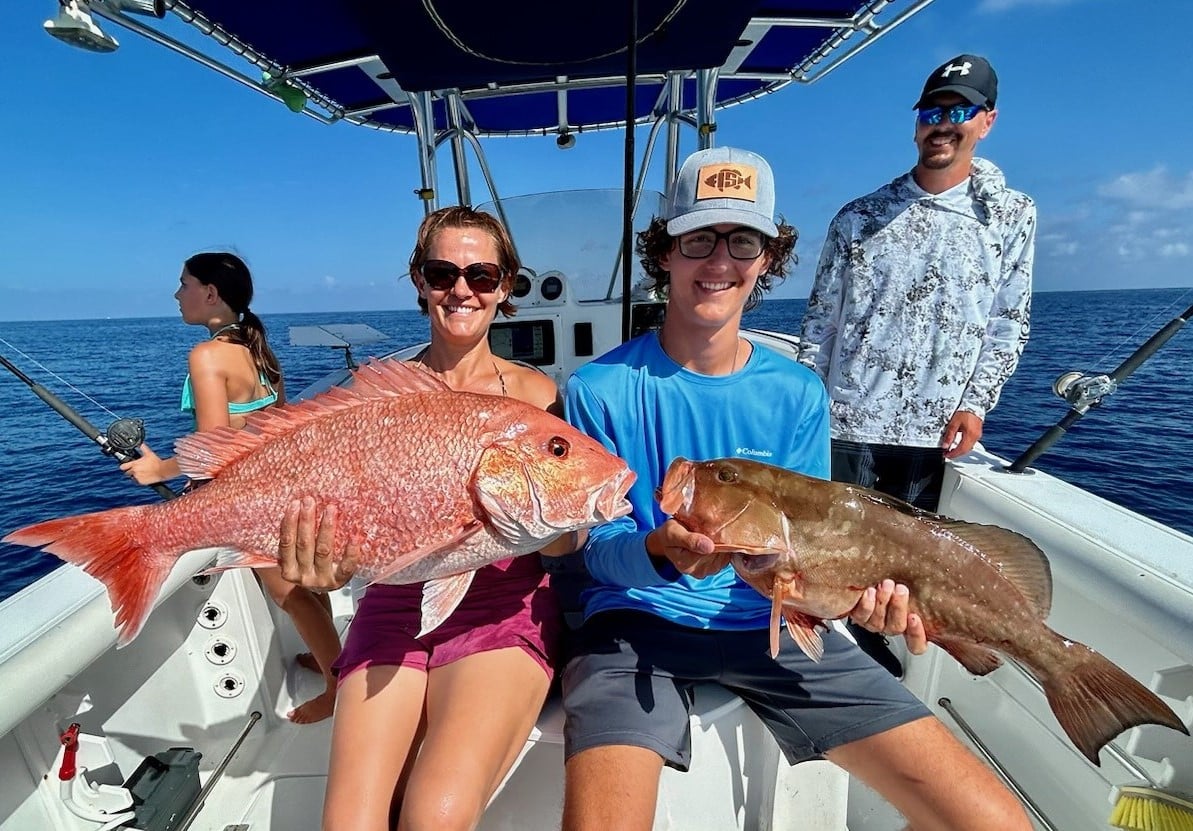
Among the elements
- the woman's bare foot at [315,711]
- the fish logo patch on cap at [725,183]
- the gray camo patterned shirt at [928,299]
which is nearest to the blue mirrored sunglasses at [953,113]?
the gray camo patterned shirt at [928,299]

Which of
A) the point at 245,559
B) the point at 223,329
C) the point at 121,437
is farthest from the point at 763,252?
the point at 121,437

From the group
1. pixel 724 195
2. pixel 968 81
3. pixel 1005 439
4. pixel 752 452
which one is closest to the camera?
pixel 724 195

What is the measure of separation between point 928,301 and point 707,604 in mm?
1860

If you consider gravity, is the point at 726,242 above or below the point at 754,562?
above

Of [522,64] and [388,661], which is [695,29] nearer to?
[522,64]

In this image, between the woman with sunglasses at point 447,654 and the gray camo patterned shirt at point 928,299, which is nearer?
the woman with sunglasses at point 447,654

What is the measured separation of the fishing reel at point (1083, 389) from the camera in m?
2.61

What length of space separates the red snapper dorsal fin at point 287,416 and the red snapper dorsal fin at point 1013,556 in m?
1.61

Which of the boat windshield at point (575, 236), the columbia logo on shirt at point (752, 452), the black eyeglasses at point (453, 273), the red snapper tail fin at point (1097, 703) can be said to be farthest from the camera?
the boat windshield at point (575, 236)

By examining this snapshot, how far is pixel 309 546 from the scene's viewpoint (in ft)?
5.57

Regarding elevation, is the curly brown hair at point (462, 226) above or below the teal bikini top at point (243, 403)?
above

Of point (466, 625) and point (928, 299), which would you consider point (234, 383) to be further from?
point (928, 299)

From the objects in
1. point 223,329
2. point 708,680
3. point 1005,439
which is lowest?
point 1005,439

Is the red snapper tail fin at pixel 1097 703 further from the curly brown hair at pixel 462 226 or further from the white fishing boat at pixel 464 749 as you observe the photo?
the curly brown hair at pixel 462 226
